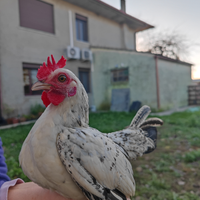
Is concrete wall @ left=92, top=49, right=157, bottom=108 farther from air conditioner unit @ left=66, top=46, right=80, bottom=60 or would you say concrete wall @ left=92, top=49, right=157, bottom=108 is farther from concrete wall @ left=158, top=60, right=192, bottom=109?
air conditioner unit @ left=66, top=46, right=80, bottom=60

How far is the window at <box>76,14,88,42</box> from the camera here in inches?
395

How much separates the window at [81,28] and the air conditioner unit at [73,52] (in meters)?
1.29

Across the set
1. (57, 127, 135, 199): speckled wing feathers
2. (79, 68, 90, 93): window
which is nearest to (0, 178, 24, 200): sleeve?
(57, 127, 135, 199): speckled wing feathers

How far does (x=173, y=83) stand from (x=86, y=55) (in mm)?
5994

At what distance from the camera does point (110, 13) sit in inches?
416

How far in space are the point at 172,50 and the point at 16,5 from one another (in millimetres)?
14788

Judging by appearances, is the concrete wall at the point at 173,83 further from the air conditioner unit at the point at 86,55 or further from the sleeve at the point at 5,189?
the sleeve at the point at 5,189

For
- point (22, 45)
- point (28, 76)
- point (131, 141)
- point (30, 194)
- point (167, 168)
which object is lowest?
point (167, 168)

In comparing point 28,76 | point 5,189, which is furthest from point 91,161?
point 28,76

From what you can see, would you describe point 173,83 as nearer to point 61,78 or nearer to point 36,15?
point 36,15

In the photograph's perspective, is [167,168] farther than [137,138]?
Yes

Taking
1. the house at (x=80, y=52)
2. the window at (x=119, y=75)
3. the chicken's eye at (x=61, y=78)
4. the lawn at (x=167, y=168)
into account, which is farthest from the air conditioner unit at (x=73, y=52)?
the chicken's eye at (x=61, y=78)

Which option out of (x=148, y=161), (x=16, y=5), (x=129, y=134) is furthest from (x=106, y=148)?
(x=16, y=5)

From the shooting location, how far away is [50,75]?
1190 mm
